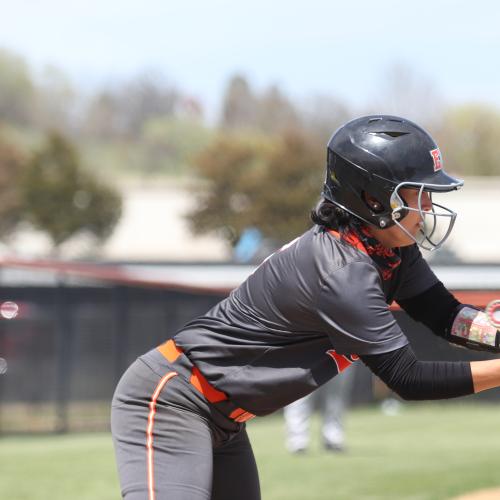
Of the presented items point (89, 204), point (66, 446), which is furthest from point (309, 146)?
point (66, 446)

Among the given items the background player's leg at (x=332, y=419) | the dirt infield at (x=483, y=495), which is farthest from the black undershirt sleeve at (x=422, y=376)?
the background player's leg at (x=332, y=419)

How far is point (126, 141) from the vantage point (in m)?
100

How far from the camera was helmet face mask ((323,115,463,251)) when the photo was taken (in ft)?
12.1

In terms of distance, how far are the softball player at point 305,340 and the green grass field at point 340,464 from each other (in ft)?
12.9

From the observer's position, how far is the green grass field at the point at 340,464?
795 cm

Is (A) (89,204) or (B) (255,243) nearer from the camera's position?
(B) (255,243)

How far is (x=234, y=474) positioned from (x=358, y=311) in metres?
0.87

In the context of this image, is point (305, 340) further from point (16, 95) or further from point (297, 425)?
point (16, 95)

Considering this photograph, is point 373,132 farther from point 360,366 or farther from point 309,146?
point 309,146

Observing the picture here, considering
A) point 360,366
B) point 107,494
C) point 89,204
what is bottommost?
point 89,204

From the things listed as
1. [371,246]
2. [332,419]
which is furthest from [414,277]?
[332,419]

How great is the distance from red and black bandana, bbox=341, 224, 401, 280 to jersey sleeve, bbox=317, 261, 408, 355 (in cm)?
14

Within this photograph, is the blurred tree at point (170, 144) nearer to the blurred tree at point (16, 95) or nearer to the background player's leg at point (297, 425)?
the blurred tree at point (16, 95)

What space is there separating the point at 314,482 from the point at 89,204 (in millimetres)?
39715
